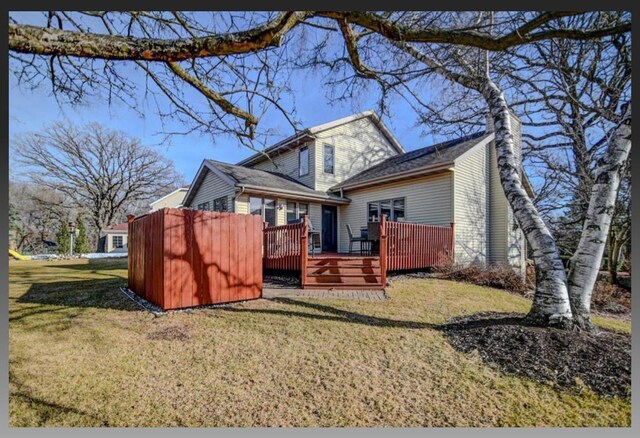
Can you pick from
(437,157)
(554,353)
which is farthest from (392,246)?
(554,353)

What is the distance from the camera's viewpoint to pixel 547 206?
11891 millimetres

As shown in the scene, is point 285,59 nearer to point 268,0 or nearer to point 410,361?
point 268,0

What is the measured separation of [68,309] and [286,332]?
13.0ft

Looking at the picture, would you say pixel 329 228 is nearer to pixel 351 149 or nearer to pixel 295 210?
pixel 295 210

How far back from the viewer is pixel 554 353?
9.57ft

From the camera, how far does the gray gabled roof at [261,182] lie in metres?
9.73

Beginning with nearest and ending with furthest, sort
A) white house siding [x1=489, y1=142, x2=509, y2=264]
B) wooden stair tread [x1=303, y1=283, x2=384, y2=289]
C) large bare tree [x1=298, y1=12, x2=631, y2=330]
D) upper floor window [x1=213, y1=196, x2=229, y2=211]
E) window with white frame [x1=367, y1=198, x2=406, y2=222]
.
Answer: large bare tree [x1=298, y1=12, x2=631, y2=330] → wooden stair tread [x1=303, y1=283, x2=384, y2=289] → white house siding [x1=489, y1=142, x2=509, y2=264] → window with white frame [x1=367, y1=198, x2=406, y2=222] → upper floor window [x1=213, y1=196, x2=229, y2=211]

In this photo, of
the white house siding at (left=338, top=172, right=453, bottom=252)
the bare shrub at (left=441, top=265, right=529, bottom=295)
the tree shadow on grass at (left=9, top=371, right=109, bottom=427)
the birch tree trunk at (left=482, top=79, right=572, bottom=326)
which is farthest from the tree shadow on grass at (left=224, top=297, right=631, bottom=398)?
the white house siding at (left=338, top=172, right=453, bottom=252)

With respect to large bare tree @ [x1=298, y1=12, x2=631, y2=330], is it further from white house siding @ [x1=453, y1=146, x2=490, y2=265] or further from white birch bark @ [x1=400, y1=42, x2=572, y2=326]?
white house siding @ [x1=453, y1=146, x2=490, y2=265]

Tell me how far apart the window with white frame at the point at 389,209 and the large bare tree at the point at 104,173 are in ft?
52.7

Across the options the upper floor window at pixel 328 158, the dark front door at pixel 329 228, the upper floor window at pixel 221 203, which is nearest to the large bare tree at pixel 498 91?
the upper floor window at pixel 221 203

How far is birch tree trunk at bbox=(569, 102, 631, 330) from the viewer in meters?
3.39

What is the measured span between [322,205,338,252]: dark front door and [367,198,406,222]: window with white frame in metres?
1.69

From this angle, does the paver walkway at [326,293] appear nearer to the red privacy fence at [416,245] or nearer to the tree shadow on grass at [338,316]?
the tree shadow on grass at [338,316]
